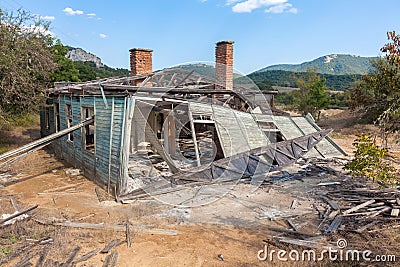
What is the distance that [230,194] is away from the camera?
810 cm

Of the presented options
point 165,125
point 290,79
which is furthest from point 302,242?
point 290,79

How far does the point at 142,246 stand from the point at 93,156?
15.7 ft

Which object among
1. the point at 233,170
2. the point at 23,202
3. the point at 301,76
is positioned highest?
the point at 301,76

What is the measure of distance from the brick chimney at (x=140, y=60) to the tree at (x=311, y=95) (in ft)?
51.4

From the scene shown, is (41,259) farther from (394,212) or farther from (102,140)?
(394,212)

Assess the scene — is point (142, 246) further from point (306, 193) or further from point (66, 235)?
point (306, 193)

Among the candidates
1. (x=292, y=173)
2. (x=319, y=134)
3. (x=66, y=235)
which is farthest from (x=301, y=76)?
(x=66, y=235)

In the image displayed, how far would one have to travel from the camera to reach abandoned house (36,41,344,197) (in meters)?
8.12

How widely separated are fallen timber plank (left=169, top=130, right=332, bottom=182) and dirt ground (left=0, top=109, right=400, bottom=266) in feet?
1.76

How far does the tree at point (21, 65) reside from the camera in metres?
10.7

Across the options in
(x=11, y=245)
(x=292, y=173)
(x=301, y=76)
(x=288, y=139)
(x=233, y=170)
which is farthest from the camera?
(x=301, y=76)

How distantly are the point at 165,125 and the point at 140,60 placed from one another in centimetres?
461

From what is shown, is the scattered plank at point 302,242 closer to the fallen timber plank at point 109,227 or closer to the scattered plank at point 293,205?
the scattered plank at point 293,205

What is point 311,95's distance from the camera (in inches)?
1014
